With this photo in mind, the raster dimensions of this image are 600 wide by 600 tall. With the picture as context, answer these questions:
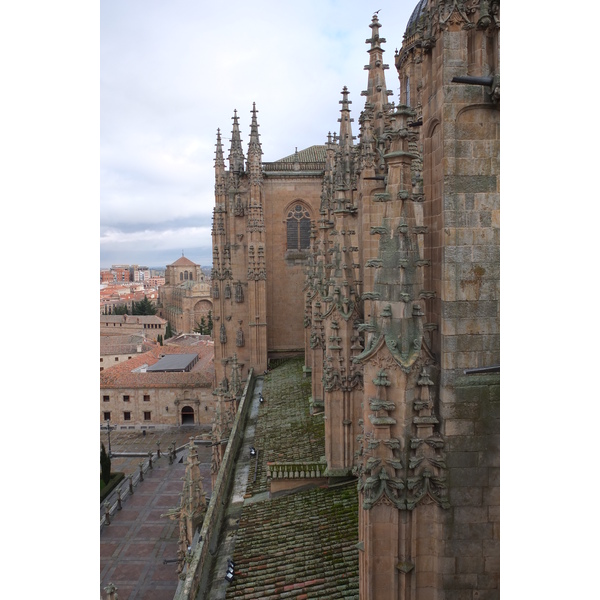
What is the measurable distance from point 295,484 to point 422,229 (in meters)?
9.29

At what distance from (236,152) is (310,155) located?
626 centimetres

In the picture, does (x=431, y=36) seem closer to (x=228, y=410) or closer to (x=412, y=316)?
(x=412, y=316)

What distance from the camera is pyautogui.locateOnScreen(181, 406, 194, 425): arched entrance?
151ft

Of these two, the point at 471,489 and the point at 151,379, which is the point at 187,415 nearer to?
the point at 151,379

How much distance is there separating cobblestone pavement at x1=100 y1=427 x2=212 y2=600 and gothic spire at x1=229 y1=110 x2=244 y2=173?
2017 cm

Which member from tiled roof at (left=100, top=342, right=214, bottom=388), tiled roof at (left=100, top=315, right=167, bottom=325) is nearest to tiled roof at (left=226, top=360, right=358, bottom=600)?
tiled roof at (left=100, top=342, right=214, bottom=388)

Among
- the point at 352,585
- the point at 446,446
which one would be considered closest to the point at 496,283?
the point at 446,446

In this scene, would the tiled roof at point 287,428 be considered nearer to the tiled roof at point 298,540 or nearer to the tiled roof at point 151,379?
the tiled roof at point 298,540

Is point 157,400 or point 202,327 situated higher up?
point 202,327

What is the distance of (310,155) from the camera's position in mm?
34781

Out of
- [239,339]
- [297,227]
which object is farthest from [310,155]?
[239,339]

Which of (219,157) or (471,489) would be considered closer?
(471,489)

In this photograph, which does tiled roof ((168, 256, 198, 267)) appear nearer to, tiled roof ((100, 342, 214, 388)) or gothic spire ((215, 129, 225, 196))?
tiled roof ((100, 342, 214, 388))

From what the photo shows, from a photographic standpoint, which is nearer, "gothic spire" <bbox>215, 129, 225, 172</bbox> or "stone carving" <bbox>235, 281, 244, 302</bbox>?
"stone carving" <bbox>235, 281, 244, 302</bbox>
